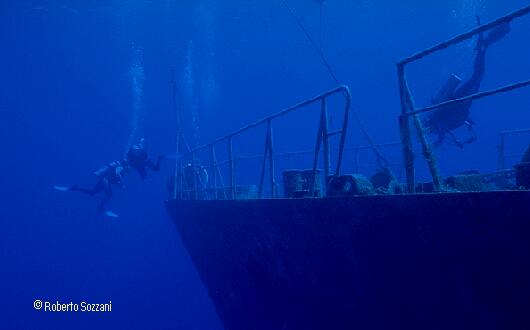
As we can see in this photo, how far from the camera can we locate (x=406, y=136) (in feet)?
12.3

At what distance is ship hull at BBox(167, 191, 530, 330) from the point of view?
2.88 metres

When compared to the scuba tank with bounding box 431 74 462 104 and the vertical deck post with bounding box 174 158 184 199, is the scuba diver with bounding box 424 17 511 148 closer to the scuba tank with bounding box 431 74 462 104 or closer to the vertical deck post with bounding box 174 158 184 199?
the scuba tank with bounding box 431 74 462 104

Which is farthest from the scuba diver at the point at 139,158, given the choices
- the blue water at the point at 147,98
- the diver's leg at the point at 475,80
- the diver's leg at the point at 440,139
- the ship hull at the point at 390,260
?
the blue water at the point at 147,98

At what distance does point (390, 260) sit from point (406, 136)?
3.63 feet

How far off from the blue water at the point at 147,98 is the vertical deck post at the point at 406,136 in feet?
69.9

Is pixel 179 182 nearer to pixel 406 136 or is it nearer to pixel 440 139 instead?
pixel 440 139

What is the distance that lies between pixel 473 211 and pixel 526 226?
340mm

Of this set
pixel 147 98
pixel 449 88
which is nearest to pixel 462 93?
pixel 449 88

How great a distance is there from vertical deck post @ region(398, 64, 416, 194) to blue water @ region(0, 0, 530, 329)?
2131 cm

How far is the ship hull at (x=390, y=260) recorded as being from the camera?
113 inches

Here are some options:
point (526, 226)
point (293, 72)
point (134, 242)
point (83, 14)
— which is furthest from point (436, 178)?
point (293, 72)

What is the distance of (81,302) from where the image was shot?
46.2m

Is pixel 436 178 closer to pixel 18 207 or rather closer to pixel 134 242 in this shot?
pixel 134 242

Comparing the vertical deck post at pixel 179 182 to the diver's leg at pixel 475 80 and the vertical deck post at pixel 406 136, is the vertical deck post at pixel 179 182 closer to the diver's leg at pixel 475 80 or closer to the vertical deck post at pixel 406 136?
the diver's leg at pixel 475 80
